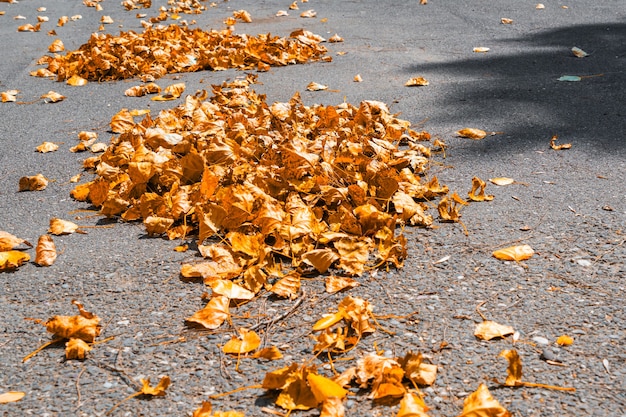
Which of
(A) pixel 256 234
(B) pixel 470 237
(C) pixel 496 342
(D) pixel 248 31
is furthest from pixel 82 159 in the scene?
(D) pixel 248 31

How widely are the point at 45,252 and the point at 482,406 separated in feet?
6.21

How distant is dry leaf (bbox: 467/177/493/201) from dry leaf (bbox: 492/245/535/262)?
525mm

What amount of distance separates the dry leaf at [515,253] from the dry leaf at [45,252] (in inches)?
Answer: 71.4

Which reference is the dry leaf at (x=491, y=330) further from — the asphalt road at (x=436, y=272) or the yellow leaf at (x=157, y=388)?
the yellow leaf at (x=157, y=388)

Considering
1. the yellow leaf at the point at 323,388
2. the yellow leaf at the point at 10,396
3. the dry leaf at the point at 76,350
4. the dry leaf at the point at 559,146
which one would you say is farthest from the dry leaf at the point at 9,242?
the dry leaf at the point at 559,146

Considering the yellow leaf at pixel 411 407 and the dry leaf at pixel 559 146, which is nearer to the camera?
the yellow leaf at pixel 411 407

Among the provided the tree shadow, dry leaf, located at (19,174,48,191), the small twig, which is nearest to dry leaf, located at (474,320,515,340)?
the small twig

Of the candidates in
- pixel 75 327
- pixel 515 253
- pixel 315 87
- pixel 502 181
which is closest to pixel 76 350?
pixel 75 327

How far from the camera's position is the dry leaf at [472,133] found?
159 inches

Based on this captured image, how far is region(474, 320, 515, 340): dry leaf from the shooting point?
2.13 meters

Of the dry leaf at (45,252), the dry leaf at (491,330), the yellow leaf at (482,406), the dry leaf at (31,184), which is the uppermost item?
the yellow leaf at (482,406)

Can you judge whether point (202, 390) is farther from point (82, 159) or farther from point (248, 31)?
point (248, 31)

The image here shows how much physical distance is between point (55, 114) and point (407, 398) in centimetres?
415

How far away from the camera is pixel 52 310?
2414 mm
